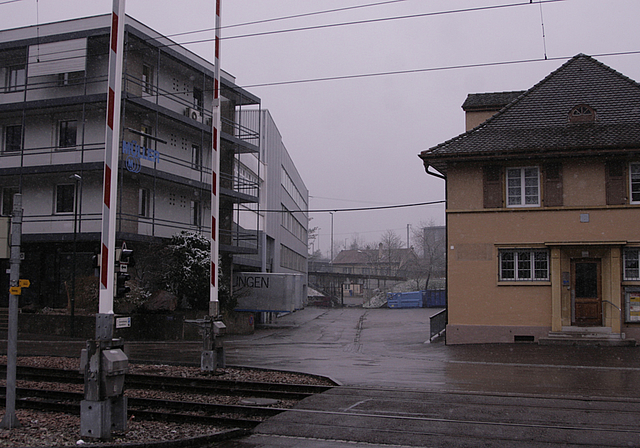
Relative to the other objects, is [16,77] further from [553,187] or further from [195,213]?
[553,187]

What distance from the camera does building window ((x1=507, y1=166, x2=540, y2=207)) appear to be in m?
20.9

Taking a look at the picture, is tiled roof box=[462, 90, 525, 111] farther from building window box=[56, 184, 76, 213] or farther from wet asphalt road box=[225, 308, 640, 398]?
building window box=[56, 184, 76, 213]

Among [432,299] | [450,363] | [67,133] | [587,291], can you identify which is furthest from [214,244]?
[432,299]

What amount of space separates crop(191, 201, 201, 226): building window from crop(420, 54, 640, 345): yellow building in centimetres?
1457

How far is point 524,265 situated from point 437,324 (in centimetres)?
428

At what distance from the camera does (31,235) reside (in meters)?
27.1

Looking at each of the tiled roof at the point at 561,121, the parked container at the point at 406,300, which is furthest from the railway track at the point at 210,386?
the parked container at the point at 406,300

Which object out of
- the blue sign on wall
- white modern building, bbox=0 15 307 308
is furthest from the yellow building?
white modern building, bbox=0 15 307 308

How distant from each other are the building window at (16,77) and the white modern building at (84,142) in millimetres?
59

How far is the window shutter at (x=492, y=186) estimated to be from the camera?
21047 millimetres

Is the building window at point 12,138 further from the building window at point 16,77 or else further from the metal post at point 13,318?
the metal post at point 13,318

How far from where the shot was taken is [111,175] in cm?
803

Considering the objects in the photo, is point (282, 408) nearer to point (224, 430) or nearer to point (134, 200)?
point (224, 430)

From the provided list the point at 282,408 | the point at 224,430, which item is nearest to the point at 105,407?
the point at 224,430
